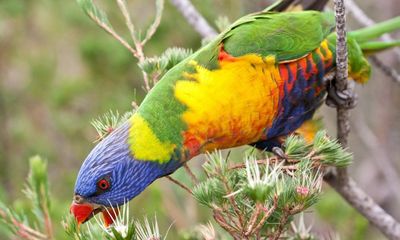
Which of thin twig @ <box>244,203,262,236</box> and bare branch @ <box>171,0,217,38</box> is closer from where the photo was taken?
thin twig @ <box>244,203,262,236</box>

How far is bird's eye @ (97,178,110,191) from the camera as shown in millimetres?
1466

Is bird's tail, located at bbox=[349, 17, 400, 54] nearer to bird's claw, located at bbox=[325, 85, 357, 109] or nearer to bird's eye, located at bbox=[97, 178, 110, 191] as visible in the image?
bird's claw, located at bbox=[325, 85, 357, 109]

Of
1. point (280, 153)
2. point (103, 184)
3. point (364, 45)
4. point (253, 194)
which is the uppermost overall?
point (103, 184)

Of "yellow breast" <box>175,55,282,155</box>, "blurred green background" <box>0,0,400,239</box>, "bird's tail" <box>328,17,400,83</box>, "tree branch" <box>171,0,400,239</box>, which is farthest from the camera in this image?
"blurred green background" <box>0,0,400,239</box>

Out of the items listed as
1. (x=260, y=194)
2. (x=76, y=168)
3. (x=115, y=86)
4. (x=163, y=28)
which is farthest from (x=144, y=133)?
(x=76, y=168)

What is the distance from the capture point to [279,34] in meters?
1.81

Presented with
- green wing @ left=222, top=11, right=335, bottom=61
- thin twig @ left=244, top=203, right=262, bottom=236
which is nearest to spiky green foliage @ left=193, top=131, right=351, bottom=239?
thin twig @ left=244, top=203, right=262, bottom=236

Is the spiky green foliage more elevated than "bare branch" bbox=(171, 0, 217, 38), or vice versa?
"bare branch" bbox=(171, 0, 217, 38)

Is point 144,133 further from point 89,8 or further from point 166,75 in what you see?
point 89,8

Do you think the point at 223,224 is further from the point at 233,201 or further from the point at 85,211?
the point at 85,211

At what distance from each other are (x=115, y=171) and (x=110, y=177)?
0.07ft

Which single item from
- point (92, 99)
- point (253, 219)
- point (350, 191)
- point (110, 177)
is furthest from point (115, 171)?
point (92, 99)

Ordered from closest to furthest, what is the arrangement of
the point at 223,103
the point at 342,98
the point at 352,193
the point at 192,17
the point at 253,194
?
the point at 253,194, the point at 223,103, the point at 342,98, the point at 352,193, the point at 192,17

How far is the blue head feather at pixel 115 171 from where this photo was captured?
1.46 metres
